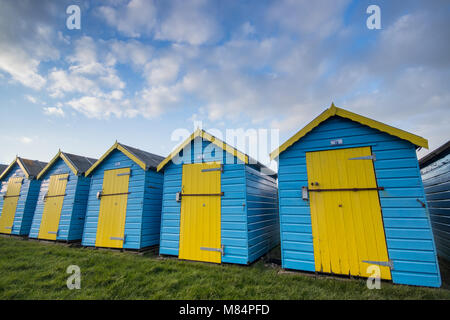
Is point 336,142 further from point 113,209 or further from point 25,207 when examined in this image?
point 25,207

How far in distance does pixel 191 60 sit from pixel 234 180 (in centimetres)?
585

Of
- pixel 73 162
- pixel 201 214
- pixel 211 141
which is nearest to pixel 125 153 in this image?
pixel 73 162

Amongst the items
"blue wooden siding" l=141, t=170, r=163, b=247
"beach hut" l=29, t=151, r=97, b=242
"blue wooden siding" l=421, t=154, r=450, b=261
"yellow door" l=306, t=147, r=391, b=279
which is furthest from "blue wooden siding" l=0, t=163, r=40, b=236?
"blue wooden siding" l=421, t=154, r=450, b=261

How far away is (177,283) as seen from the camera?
441cm

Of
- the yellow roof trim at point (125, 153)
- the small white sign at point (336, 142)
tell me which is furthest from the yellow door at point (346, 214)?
the yellow roof trim at point (125, 153)

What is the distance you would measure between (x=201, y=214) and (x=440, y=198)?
24.3 ft

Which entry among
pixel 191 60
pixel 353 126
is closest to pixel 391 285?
pixel 353 126

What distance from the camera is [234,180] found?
654cm

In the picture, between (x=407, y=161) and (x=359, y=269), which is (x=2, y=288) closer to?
(x=359, y=269)

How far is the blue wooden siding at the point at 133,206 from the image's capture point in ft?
26.0

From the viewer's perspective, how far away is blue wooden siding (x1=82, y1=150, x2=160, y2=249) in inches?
312

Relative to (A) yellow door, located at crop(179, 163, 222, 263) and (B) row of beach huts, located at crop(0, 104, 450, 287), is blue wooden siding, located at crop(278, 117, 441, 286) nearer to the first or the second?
(B) row of beach huts, located at crop(0, 104, 450, 287)

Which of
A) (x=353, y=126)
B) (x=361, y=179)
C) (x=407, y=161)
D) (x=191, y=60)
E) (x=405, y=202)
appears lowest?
(x=405, y=202)

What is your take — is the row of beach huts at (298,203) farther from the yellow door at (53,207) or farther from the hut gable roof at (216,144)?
the yellow door at (53,207)
